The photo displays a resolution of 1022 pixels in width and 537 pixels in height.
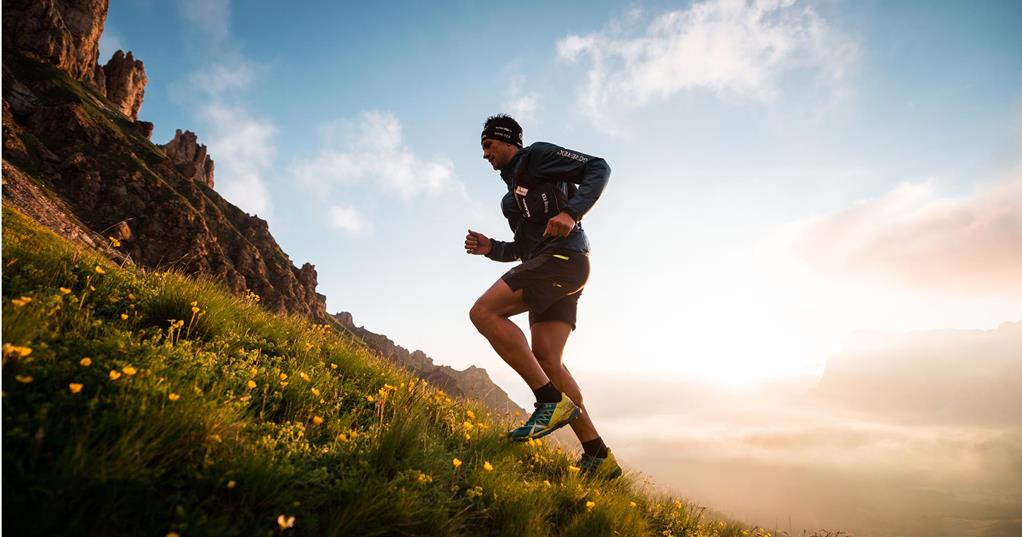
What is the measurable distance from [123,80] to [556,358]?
174m

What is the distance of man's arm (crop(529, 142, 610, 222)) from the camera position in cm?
534

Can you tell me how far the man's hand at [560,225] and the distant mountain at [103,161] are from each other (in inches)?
2257

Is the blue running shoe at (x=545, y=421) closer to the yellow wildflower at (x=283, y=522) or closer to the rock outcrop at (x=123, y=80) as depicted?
the yellow wildflower at (x=283, y=522)

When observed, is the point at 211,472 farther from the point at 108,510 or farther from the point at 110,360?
the point at 110,360

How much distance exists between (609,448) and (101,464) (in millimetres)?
4837

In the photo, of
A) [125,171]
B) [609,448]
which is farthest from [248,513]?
[125,171]

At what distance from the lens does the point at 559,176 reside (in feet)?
18.3

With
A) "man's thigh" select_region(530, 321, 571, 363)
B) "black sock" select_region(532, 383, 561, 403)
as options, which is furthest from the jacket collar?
"black sock" select_region(532, 383, 561, 403)

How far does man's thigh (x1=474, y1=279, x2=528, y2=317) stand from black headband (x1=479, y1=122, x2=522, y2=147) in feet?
6.35

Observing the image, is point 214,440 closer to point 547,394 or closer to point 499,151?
point 547,394

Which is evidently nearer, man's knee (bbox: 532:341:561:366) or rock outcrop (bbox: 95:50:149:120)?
man's knee (bbox: 532:341:561:366)

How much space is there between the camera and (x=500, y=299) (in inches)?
207

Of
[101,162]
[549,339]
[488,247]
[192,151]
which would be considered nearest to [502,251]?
[488,247]

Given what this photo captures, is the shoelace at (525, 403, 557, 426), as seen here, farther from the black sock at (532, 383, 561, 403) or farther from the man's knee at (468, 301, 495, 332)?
the man's knee at (468, 301, 495, 332)
